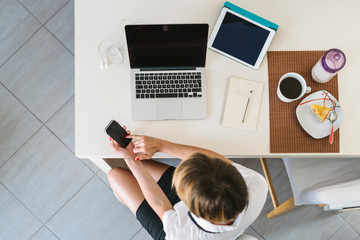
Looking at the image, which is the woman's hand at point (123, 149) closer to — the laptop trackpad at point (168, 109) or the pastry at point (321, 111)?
the laptop trackpad at point (168, 109)

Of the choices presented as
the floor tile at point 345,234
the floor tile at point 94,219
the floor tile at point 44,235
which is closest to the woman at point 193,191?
the floor tile at point 94,219

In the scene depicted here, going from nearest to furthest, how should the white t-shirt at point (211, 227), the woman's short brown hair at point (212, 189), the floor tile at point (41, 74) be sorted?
the woman's short brown hair at point (212, 189), the white t-shirt at point (211, 227), the floor tile at point (41, 74)

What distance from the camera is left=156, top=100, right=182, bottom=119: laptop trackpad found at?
4.23 ft

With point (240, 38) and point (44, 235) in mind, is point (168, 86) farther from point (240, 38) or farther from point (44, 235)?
point (44, 235)

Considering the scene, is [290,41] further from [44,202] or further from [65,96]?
[44,202]

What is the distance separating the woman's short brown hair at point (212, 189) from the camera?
0.90 metres

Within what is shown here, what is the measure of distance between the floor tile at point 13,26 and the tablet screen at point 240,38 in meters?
1.42

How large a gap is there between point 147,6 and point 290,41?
65cm

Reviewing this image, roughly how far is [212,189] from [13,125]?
5.51 ft

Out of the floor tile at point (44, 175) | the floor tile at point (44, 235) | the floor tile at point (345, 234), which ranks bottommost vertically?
the floor tile at point (345, 234)

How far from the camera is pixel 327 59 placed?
4.12ft

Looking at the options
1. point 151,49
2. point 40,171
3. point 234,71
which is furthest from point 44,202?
point 234,71

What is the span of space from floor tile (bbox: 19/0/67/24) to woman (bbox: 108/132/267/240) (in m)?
1.26

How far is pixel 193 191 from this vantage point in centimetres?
92
